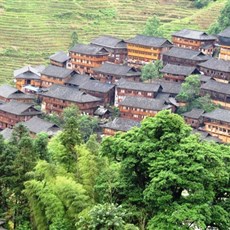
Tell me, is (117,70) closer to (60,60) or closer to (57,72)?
(57,72)

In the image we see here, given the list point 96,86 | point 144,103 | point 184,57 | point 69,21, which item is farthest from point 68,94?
point 69,21

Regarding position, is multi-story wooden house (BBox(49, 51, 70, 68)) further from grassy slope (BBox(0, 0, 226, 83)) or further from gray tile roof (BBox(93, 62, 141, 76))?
grassy slope (BBox(0, 0, 226, 83))

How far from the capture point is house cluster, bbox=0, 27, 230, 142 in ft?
115

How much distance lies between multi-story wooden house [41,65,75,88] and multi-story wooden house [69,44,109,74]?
7.35ft

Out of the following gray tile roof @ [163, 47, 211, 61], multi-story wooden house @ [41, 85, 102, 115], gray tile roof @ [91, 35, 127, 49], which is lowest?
multi-story wooden house @ [41, 85, 102, 115]

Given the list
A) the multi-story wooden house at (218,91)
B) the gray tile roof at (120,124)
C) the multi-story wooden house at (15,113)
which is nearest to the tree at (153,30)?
the multi-story wooden house at (218,91)

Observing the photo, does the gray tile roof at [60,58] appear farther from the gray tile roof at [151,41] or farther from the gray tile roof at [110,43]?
the gray tile roof at [151,41]

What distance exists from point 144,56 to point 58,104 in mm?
8613

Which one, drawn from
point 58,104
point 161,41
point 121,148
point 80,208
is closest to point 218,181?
point 121,148

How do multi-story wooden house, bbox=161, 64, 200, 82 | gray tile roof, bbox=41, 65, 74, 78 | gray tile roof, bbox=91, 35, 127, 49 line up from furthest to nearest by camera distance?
gray tile roof, bbox=91, 35, 127, 49
gray tile roof, bbox=41, 65, 74, 78
multi-story wooden house, bbox=161, 64, 200, 82

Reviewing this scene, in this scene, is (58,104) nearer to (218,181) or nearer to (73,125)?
(73,125)

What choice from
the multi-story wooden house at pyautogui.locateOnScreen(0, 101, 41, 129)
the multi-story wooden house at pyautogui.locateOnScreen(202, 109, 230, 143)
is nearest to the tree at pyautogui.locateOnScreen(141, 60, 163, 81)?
the multi-story wooden house at pyautogui.locateOnScreen(202, 109, 230, 143)

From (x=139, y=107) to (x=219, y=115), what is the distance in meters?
5.04

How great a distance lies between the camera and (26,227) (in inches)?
631
